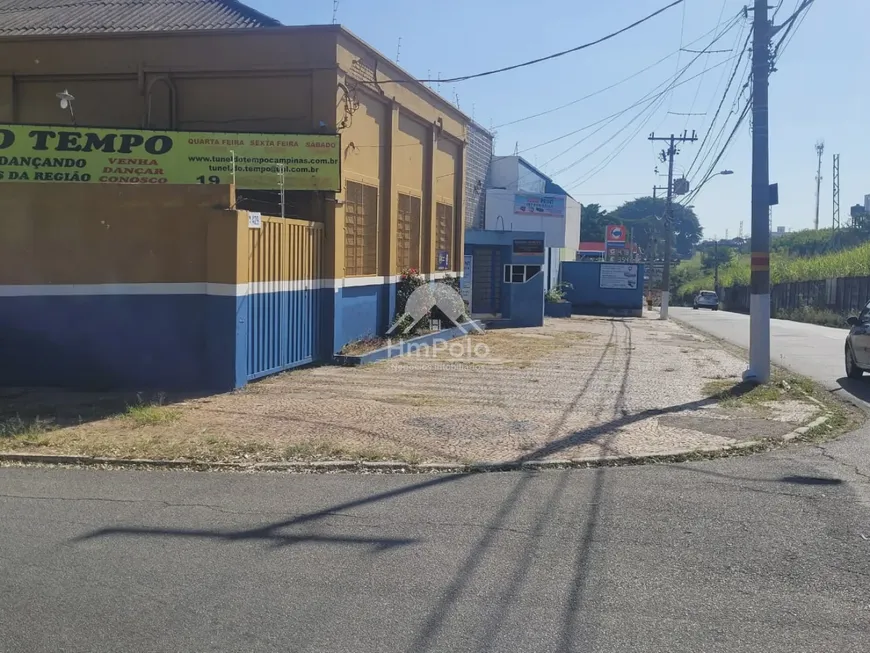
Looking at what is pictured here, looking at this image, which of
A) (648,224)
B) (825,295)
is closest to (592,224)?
(648,224)

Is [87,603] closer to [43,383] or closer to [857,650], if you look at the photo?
[857,650]

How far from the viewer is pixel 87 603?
4.71 meters

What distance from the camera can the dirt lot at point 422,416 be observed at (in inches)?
340

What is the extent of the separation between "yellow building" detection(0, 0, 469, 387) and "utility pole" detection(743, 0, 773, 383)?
6.80m

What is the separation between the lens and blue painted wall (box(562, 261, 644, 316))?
41.2m

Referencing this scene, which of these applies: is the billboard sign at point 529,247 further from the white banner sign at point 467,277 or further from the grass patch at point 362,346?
the grass patch at point 362,346

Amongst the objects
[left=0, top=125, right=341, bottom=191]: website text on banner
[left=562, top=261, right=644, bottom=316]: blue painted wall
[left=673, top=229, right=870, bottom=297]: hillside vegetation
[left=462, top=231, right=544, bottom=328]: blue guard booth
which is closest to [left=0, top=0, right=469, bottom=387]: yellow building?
[left=0, top=125, right=341, bottom=191]: website text on banner

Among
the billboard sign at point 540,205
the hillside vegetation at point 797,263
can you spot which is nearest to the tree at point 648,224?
the hillside vegetation at point 797,263

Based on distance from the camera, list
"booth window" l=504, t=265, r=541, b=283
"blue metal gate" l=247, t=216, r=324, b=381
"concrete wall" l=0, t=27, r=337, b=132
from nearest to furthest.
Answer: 1. "blue metal gate" l=247, t=216, r=324, b=381
2. "concrete wall" l=0, t=27, r=337, b=132
3. "booth window" l=504, t=265, r=541, b=283

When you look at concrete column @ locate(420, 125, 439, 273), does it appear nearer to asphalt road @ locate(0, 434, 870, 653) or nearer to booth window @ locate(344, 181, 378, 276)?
booth window @ locate(344, 181, 378, 276)

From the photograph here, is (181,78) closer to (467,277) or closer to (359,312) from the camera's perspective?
(359,312)

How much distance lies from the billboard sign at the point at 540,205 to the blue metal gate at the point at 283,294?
23.0 meters

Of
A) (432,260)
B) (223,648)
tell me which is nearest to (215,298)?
(223,648)

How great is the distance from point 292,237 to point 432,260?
8.50 metres
